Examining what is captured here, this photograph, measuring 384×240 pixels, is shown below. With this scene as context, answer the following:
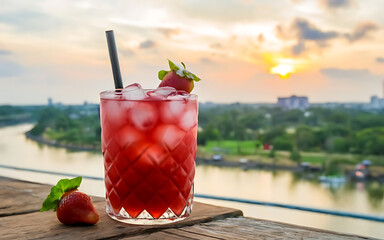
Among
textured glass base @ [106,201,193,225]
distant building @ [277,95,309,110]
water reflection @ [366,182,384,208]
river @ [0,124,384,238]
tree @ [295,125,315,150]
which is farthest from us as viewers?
water reflection @ [366,182,384,208]

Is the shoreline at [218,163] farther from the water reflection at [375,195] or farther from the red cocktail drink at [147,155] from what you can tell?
the red cocktail drink at [147,155]

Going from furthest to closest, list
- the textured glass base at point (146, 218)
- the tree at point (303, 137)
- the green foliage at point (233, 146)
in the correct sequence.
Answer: the tree at point (303, 137), the green foliage at point (233, 146), the textured glass base at point (146, 218)

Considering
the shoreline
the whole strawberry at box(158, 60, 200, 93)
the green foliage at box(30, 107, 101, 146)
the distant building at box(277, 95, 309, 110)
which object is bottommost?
the shoreline

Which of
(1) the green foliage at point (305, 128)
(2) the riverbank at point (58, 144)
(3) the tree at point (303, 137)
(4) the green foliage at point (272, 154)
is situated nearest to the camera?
(2) the riverbank at point (58, 144)

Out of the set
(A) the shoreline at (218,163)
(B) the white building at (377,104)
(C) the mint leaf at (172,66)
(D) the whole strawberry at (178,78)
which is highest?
(B) the white building at (377,104)

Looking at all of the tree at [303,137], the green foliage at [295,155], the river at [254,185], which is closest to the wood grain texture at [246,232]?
the river at [254,185]

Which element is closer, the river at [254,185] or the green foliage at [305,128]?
the green foliage at [305,128]

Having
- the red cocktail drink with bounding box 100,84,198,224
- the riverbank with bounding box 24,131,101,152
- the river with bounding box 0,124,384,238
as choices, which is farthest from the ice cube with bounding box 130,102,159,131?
the river with bounding box 0,124,384,238

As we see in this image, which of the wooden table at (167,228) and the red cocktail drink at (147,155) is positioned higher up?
the red cocktail drink at (147,155)

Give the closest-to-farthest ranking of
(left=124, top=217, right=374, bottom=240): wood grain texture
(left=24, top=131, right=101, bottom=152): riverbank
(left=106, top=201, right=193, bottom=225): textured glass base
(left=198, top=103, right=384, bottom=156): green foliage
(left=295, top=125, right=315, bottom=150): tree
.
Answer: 1. (left=124, top=217, right=374, bottom=240): wood grain texture
2. (left=106, top=201, right=193, bottom=225): textured glass base
3. (left=24, top=131, right=101, bottom=152): riverbank
4. (left=198, top=103, right=384, bottom=156): green foliage
5. (left=295, top=125, right=315, bottom=150): tree

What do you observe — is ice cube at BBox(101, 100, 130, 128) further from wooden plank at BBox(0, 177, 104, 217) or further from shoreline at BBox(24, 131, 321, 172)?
shoreline at BBox(24, 131, 321, 172)
